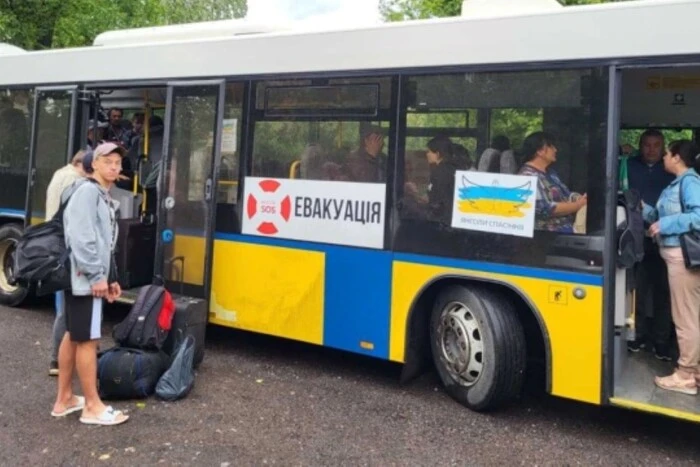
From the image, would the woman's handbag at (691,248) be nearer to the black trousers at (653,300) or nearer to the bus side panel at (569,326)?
the bus side panel at (569,326)

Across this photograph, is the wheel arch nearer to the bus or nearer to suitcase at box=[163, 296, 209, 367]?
the bus

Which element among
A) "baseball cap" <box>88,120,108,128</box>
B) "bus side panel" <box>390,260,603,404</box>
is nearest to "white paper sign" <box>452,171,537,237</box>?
"bus side panel" <box>390,260,603,404</box>

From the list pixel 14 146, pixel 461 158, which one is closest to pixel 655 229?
pixel 461 158

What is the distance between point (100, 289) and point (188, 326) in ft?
4.36

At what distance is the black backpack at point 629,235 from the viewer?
4668mm

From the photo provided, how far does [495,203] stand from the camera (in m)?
4.95

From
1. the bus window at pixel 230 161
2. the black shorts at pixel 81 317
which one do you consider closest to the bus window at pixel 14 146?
the bus window at pixel 230 161

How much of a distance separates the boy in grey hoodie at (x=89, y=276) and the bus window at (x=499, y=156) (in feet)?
6.92

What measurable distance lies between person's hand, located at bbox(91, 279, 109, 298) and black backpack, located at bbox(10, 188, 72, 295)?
17cm

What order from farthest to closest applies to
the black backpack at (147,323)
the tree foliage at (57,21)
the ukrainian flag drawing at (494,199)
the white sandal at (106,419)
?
the tree foliage at (57,21), the black backpack at (147,323), the ukrainian flag drawing at (494,199), the white sandal at (106,419)

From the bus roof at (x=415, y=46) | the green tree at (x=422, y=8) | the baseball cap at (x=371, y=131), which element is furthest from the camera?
the green tree at (x=422, y=8)

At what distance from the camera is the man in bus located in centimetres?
559

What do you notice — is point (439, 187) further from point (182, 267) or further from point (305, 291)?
point (182, 267)

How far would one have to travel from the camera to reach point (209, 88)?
6.41 meters
